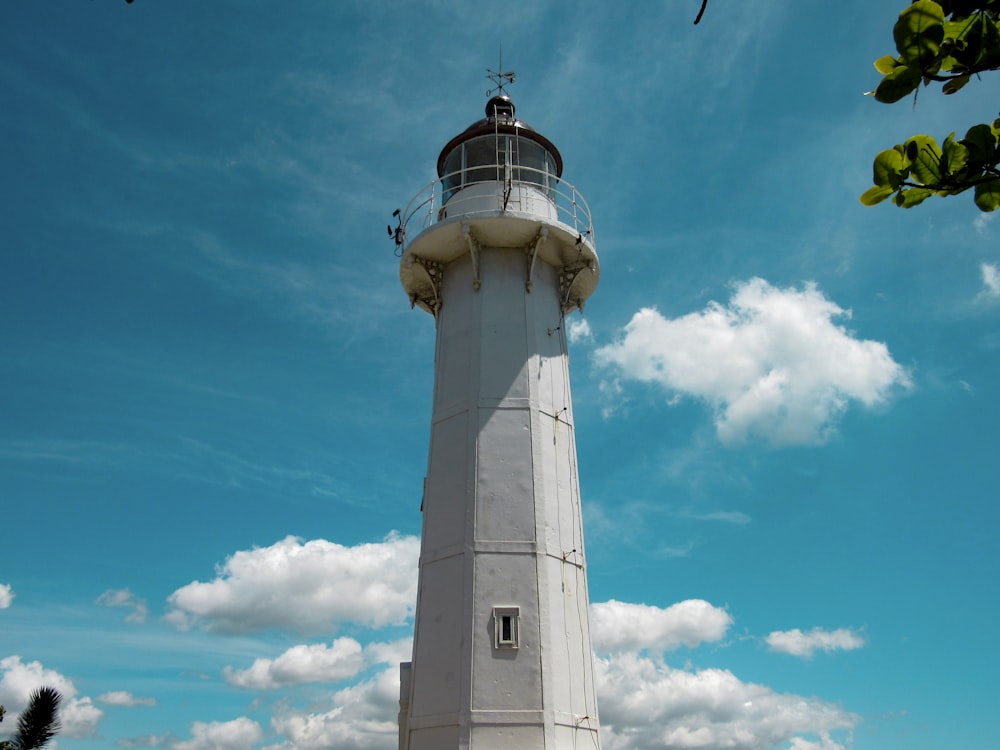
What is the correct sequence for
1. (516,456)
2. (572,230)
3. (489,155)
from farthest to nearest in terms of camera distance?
(489,155) < (572,230) < (516,456)

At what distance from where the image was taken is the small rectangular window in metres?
14.1

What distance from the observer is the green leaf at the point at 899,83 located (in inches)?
116

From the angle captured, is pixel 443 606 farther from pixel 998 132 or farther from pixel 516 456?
pixel 998 132

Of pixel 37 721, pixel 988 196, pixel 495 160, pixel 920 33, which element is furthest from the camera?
pixel 495 160

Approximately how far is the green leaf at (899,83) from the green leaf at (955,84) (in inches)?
6.3

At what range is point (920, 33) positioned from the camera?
288cm

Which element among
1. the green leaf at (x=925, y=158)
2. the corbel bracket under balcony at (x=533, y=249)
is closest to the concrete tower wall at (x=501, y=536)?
the corbel bracket under balcony at (x=533, y=249)

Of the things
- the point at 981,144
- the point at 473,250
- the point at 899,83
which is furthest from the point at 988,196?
the point at 473,250

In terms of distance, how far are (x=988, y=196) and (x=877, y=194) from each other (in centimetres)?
49

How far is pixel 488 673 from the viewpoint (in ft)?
45.5

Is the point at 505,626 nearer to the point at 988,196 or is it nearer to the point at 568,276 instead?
the point at 568,276

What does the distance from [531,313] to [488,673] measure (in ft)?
24.5

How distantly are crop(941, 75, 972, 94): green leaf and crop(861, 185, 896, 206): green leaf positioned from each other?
0.40 m

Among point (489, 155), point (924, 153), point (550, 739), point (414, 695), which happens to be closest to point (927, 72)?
point (924, 153)
